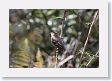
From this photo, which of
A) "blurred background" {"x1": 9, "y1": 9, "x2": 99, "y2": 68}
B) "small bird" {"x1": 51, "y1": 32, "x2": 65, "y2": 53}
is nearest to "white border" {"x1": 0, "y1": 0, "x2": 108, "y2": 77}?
"blurred background" {"x1": 9, "y1": 9, "x2": 99, "y2": 68}

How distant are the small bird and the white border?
136 millimetres

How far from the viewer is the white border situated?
1.20m

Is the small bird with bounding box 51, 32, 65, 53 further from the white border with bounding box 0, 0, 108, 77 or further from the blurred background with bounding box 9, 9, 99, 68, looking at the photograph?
the white border with bounding box 0, 0, 108, 77

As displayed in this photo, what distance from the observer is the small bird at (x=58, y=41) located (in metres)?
1.21

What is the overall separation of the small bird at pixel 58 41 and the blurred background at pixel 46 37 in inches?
0.8
